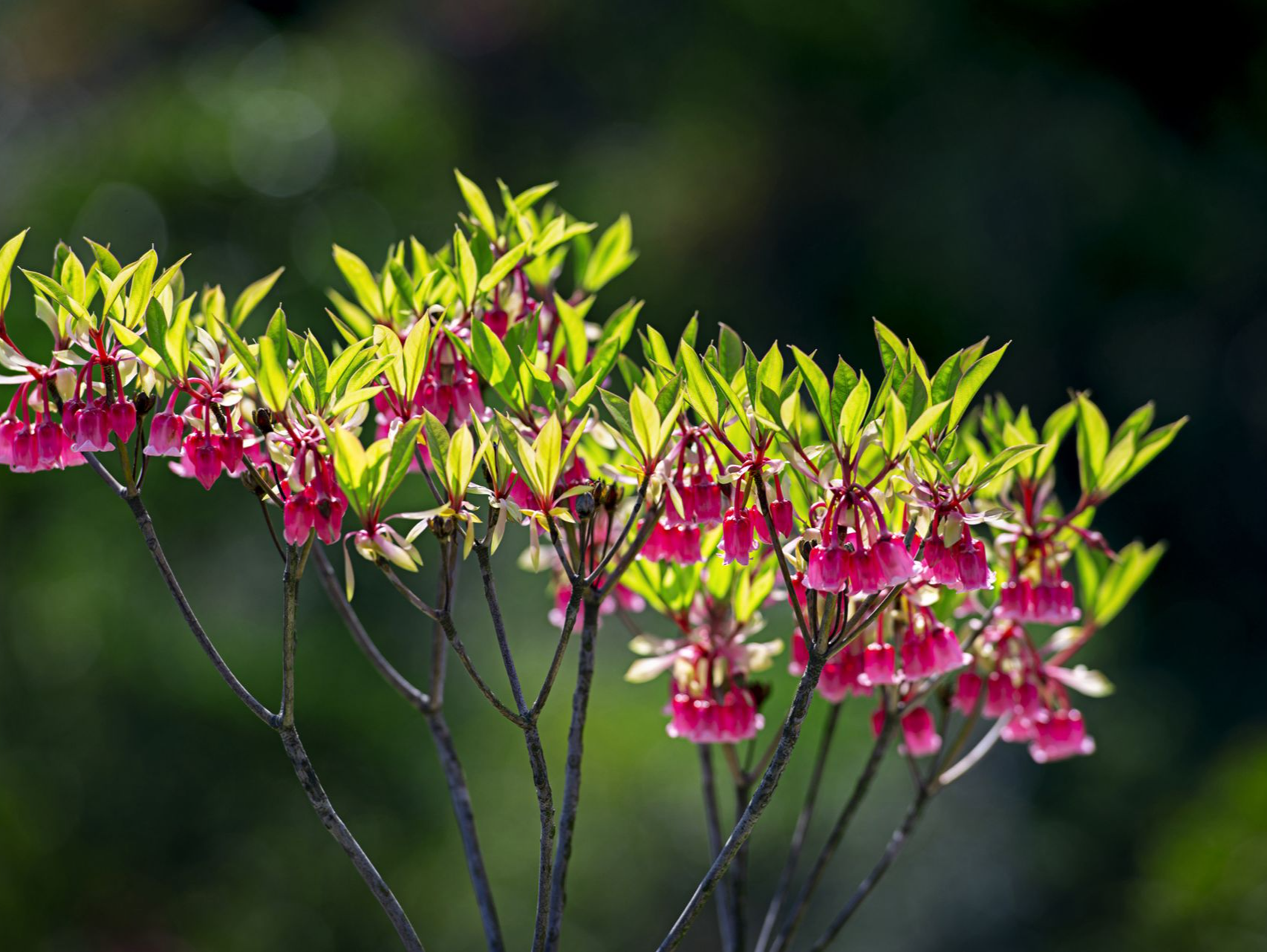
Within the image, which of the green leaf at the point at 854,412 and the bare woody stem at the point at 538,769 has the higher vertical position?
the green leaf at the point at 854,412

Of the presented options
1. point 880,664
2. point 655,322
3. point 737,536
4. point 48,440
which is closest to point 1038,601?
point 880,664

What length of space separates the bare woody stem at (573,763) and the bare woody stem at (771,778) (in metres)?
0.08

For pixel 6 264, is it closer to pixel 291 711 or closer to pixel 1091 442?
pixel 291 711

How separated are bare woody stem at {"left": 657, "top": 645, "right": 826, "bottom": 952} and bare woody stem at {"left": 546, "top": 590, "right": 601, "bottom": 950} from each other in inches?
3.1

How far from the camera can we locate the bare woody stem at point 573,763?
0.62 metres

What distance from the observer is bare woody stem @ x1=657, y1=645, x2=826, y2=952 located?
56cm

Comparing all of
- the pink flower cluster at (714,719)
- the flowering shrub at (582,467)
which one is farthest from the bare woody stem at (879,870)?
the pink flower cluster at (714,719)

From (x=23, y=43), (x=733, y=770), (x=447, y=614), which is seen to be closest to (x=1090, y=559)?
(x=733, y=770)

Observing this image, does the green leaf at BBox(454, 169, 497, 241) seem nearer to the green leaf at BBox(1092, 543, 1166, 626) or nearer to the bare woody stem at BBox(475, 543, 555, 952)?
the bare woody stem at BBox(475, 543, 555, 952)

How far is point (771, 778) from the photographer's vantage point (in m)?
0.56

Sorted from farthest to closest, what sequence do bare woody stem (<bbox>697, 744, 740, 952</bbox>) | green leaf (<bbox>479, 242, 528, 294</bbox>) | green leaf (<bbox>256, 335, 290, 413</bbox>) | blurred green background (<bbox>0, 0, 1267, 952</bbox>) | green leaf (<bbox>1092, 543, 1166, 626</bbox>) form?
blurred green background (<bbox>0, 0, 1267, 952</bbox>)
green leaf (<bbox>1092, 543, 1166, 626</bbox>)
bare woody stem (<bbox>697, 744, 740, 952</bbox>)
green leaf (<bbox>479, 242, 528, 294</bbox>)
green leaf (<bbox>256, 335, 290, 413</bbox>)

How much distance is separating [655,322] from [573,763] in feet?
11.6

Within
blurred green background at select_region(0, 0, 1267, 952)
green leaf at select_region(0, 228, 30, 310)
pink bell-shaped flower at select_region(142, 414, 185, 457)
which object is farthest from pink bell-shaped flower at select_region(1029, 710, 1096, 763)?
blurred green background at select_region(0, 0, 1267, 952)

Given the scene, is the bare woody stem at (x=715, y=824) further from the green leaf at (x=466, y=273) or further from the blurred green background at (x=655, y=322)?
the blurred green background at (x=655, y=322)
